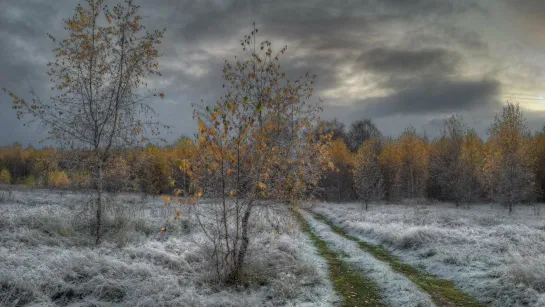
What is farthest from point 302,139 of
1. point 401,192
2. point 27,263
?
point 401,192

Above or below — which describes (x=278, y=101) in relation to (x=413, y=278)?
above

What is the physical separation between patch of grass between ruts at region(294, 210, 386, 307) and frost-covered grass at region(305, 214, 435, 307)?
0.22 m

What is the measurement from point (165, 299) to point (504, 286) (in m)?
8.28

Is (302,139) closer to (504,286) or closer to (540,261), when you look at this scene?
(504,286)

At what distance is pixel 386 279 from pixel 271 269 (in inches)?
137

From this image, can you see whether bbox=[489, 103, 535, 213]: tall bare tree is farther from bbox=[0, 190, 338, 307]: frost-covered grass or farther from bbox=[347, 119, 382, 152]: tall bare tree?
bbox=[347, 119, 382, 152]: tall bare tree

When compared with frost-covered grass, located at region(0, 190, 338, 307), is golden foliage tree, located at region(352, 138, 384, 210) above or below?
above

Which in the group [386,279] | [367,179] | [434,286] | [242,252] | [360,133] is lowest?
[434,286]

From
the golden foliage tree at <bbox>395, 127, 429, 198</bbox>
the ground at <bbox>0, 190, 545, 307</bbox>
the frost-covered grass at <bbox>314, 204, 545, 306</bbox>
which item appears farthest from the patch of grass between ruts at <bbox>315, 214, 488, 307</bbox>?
the golden foliage tree at <bbox>395, 127, 429, 198</bbox>

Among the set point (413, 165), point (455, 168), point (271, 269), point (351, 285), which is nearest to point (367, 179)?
point (455, 168)

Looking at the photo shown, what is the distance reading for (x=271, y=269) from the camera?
995cm

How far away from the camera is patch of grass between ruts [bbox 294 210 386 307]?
7973 millimetres

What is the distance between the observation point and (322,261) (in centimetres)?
1200

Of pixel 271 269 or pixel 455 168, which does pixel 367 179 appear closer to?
pixel 455 168
